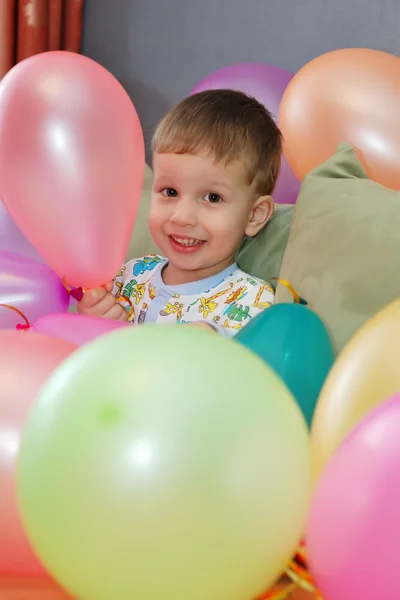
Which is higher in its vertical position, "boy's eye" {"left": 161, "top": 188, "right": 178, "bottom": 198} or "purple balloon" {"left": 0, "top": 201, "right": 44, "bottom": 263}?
"boy's eye" {"left": 161, "top": 188, "right": 178, "bottom": 198}

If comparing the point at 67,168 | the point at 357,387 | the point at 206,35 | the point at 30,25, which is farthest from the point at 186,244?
the point at 30,25

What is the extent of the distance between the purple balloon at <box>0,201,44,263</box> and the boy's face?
22 centimetres

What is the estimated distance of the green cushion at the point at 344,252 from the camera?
0.98 metres

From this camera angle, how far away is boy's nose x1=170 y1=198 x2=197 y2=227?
129 centimetres

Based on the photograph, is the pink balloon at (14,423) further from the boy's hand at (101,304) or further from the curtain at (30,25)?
the curtain at (30,25)

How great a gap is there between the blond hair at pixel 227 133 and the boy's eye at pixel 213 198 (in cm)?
6

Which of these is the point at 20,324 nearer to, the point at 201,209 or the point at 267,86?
the point at 201,209

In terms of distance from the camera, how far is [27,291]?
1174 millimetres

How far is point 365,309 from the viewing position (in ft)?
3.21

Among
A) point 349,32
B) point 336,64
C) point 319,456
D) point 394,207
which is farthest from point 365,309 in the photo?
point 349,32

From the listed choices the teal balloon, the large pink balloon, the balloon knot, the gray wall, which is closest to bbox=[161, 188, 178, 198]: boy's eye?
the large pink balloon

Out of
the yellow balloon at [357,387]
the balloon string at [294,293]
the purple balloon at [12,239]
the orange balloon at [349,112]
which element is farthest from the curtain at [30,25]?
the yellow balloon at [357,387]

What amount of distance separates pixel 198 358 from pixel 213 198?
734 mm

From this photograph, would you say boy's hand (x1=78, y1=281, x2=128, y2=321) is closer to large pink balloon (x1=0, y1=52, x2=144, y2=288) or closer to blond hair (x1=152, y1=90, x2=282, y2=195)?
large pink balloon (x1=0, y1=52, x2=144, y2=288)
